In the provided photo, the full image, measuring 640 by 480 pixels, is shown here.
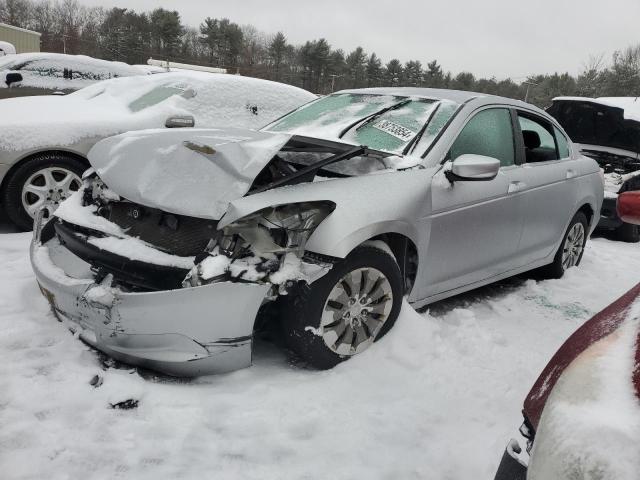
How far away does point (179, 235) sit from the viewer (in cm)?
242

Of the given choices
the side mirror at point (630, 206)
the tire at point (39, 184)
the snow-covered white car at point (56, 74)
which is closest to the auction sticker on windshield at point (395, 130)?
the side mirror at point (630, 206)

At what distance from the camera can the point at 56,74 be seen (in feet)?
28.9

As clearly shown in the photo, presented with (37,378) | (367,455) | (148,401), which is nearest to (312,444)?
(367,455)

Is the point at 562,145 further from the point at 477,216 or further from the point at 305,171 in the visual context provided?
the point at 305,171

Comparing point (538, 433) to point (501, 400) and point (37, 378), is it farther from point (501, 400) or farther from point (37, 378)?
point (37, 378)

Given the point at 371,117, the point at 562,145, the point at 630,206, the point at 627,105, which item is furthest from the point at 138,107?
the point at 627,105

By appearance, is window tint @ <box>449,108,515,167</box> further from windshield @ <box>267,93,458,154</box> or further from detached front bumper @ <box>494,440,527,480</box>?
detached front bumper @ <box>494,440,527,480</box>

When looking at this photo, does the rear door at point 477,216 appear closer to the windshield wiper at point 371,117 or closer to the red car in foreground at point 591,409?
the windshield wiper at point 371,117

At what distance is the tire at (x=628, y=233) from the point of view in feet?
Result: 22.3

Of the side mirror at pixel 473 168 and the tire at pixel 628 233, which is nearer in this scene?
the side mirror at pixel 473 168

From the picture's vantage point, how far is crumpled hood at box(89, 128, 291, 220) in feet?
7.79

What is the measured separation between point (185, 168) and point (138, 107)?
→ 3210mm

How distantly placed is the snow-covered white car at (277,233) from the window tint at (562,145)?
114cm

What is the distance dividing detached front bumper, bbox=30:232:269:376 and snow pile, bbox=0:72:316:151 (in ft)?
7.92
